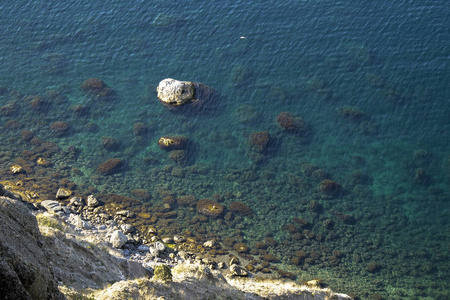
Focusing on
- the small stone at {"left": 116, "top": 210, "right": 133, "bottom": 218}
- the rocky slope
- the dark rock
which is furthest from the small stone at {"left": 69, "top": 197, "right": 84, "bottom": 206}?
the rocky slope

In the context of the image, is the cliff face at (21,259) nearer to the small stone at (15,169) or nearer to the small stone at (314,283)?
the small stone at (314,283)

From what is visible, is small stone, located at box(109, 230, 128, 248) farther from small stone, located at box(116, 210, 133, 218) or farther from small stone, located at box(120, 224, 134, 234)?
small stone, located at box(116, 210, 133, 218)

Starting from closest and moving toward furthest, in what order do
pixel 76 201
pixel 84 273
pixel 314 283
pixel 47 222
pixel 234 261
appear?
1. pixel 84 273
2. pixel 47 222
3. pixel 314 283
4. pixel 234 261
5. pixel 76 201

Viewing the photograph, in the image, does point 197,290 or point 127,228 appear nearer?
point 197,290

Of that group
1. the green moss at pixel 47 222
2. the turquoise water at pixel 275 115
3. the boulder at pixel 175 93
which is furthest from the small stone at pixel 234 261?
the boulder at pixel 175 93

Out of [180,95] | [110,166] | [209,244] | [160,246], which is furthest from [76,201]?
[180,95]

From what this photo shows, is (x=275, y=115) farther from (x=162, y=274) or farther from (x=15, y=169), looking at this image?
(x=162, y=274)
